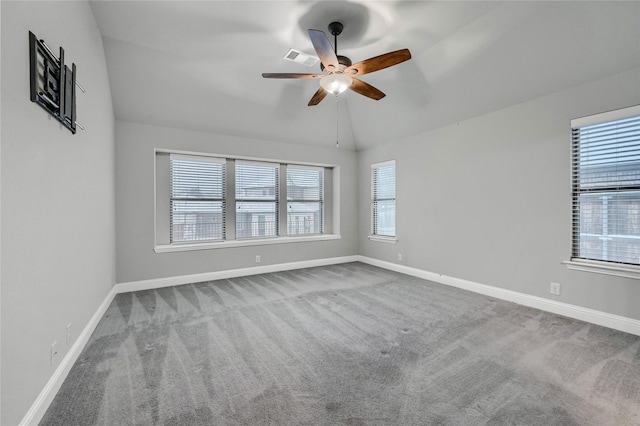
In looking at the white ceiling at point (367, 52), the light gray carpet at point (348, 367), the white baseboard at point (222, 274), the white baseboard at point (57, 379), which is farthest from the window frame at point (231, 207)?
the white baseboard at point (57, 379)

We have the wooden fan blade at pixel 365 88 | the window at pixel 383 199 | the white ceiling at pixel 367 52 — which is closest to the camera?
the white ceiling at pixel 367 52

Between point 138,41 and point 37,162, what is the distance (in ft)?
7.67

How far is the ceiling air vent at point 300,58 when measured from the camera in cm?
348

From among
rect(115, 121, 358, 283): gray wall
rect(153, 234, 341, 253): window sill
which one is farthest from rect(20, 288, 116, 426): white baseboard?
rect(153, 234, 341, 253): window sill

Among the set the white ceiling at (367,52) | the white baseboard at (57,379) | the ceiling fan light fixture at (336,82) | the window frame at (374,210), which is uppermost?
the white ceiling at (367,52)

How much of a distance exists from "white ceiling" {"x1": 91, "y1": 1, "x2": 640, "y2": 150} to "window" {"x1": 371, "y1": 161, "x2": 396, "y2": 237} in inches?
43.0

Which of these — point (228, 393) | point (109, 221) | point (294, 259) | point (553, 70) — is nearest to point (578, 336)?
point (553, 70)

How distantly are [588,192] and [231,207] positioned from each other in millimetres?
4935

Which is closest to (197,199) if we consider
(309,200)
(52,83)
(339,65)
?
(309,200)

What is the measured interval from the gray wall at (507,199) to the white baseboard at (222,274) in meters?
1.63

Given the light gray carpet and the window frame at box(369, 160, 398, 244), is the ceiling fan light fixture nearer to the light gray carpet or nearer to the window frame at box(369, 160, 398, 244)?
the light gray carpet

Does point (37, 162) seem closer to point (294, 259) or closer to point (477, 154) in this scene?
point (294, 259)

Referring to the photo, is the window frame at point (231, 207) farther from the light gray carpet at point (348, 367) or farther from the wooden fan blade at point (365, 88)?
the wooden fan blade at point (365, 88)

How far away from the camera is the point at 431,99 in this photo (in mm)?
4047
